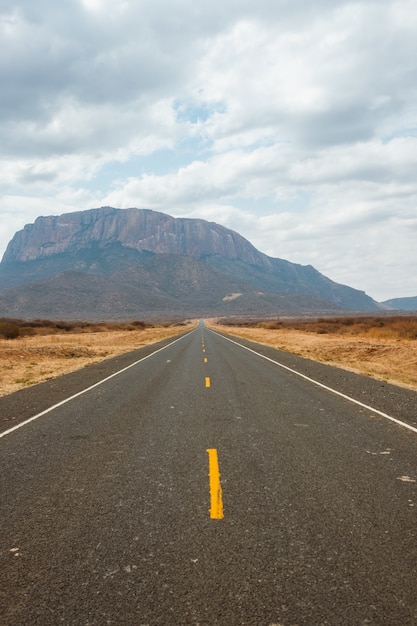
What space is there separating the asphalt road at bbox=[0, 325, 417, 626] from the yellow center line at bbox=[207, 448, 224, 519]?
0.02 meters

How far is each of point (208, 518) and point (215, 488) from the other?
825mm

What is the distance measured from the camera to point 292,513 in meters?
4.65

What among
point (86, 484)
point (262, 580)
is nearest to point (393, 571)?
point (262, 580)

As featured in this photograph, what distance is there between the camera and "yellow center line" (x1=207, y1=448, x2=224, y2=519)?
466 centimetres

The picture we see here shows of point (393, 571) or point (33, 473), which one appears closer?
point (393, 571)

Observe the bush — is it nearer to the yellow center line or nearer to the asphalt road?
the asphalt road

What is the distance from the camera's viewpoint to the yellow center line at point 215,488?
466 cm

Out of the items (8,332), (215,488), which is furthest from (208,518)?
(8,332)

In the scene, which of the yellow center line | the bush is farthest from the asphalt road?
the bush

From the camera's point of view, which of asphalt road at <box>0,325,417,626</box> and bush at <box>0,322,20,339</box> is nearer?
asphalt road at <box>0,325,417,626</box>

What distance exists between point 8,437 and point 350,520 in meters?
6.30

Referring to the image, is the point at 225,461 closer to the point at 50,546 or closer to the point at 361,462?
the point at 361,462

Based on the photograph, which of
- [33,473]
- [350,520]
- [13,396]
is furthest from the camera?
[13,396]

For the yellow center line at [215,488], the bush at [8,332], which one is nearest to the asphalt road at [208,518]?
the yellow center line at [215,488]
